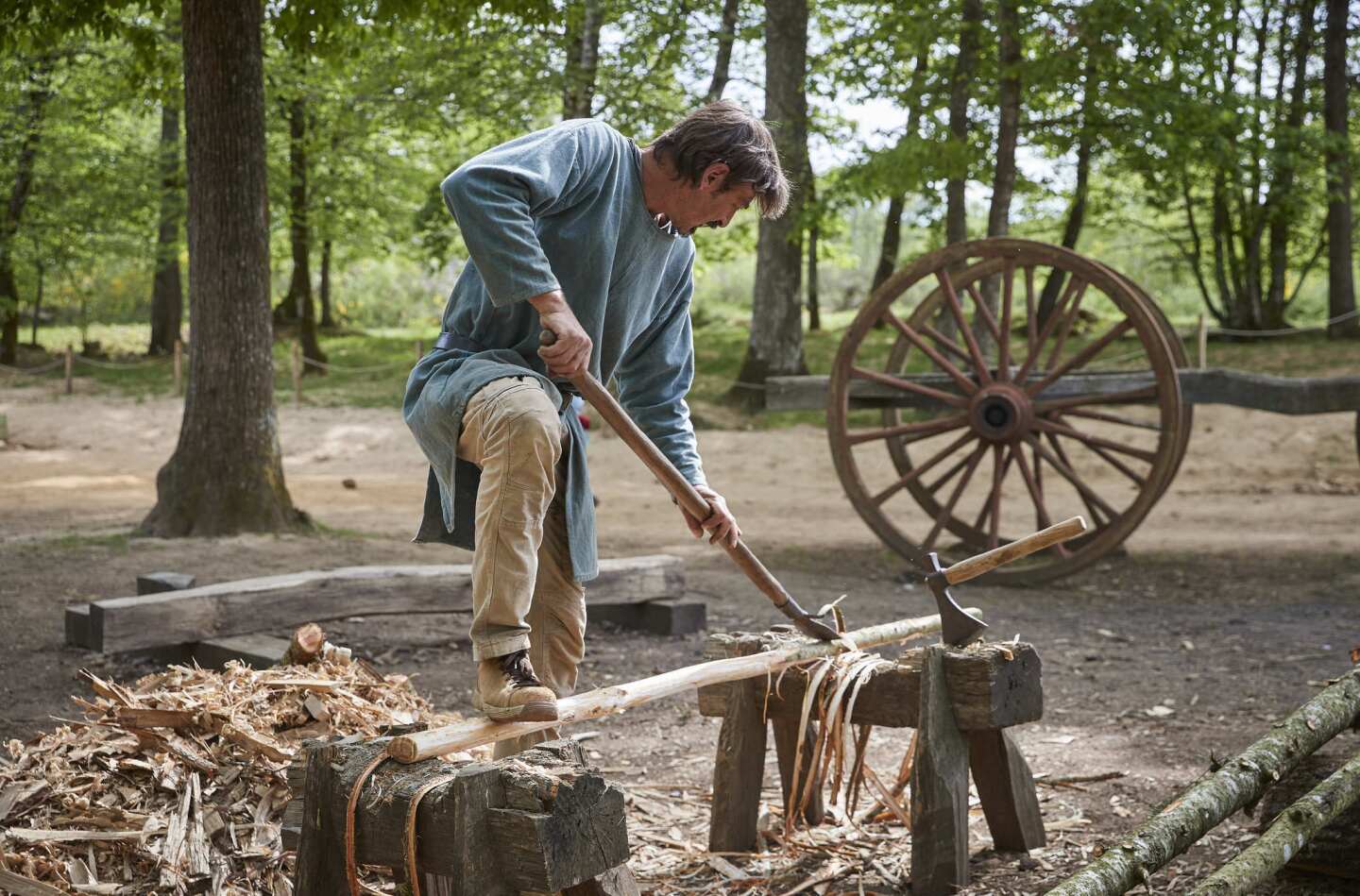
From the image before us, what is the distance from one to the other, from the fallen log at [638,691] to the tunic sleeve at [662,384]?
1.69 feet

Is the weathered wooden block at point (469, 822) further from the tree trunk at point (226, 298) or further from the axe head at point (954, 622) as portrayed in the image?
the tree trunk at point (226, 298)

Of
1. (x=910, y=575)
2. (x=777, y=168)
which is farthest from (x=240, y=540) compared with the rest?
(x=777, y=168)

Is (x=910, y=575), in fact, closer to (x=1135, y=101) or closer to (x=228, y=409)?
(x=228, y=409)

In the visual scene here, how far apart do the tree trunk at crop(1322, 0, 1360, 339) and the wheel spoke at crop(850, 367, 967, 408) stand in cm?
1158

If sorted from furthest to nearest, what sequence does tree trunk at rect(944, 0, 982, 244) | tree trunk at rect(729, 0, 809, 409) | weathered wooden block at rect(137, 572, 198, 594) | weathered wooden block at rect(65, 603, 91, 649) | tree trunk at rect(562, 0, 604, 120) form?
tree trunk at rect(562, 0, 604, 120), tree trunk at rect(729, 0, 809, 409), tree trunk at rect(944, 0, 982, 244), weathered wooden block at rect(137, 572, 198, 594), weathered wooden block at rect(65, 603, 91, 649)

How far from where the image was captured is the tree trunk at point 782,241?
14.5 metres

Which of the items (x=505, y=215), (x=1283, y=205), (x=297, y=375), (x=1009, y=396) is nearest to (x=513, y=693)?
(x=505, y=215)

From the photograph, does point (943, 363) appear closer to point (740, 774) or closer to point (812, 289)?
point (740, 774)

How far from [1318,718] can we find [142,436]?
1563cm

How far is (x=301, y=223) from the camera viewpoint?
20.7 metres

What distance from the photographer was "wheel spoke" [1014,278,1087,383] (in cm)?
711

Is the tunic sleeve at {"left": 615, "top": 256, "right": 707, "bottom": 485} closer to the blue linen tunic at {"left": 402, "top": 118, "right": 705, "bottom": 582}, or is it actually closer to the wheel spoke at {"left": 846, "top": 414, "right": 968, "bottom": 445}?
the blue linen tunic at {"left": 402, "top": 118, "right": 705, "bottom": 582}

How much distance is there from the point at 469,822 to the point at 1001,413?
5.74 metres

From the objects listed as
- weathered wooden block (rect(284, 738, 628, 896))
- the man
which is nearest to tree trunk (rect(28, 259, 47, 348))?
the man
